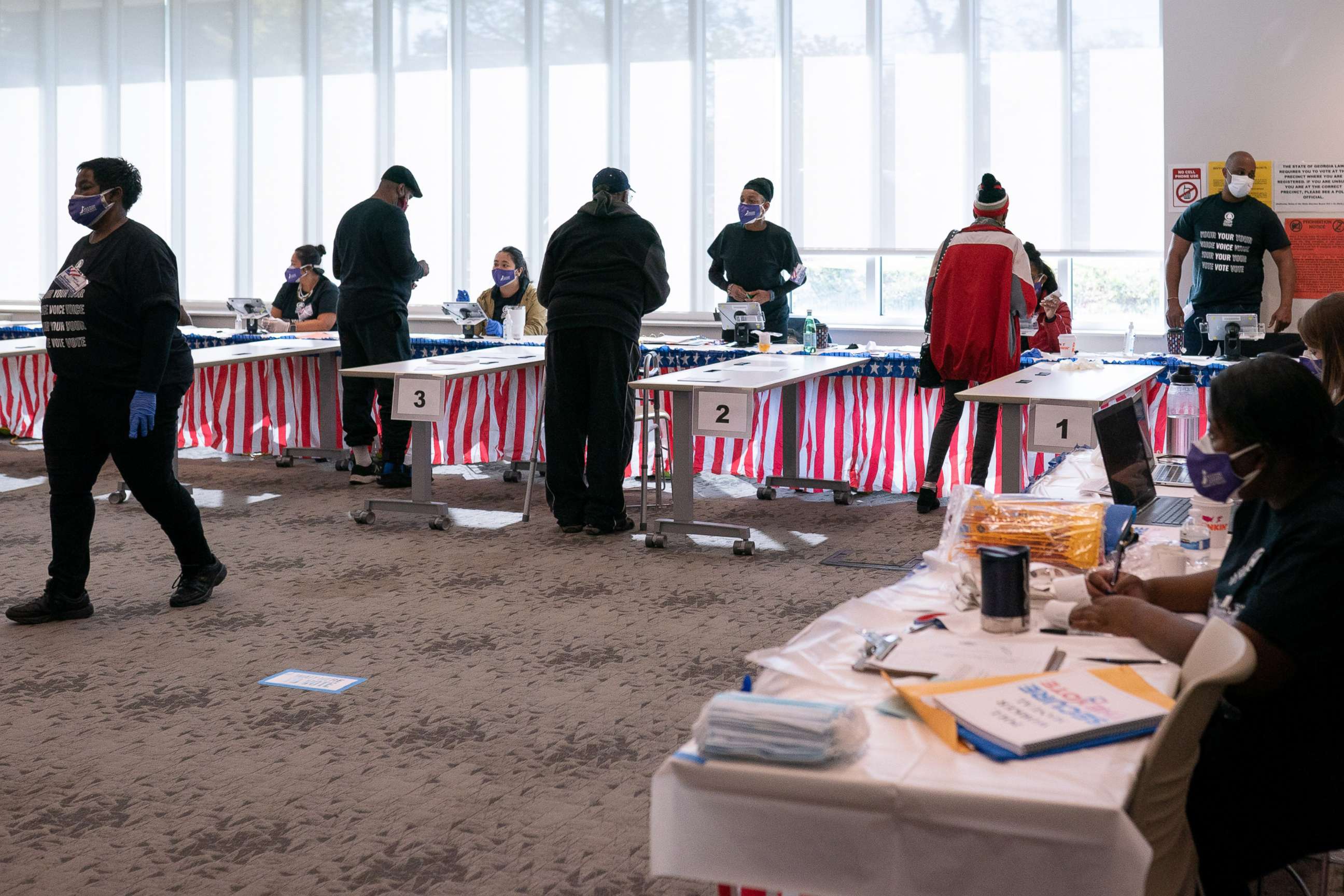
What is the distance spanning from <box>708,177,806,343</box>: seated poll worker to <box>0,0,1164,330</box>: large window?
5.27 ft

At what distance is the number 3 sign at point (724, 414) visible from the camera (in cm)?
520

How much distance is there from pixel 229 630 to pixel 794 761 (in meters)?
3.17

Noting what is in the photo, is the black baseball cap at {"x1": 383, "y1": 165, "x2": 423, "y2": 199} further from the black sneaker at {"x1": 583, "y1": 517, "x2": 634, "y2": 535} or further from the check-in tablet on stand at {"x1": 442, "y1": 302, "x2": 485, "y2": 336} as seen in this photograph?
the black sneaker at {"x1": 583, "y1": 517, "x2": 634, "y2": 535}

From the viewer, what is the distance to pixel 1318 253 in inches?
286

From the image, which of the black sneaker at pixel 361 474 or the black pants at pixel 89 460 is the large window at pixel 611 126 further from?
the black pants at pixel 89 460

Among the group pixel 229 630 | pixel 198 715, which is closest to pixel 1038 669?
pixel 198 715

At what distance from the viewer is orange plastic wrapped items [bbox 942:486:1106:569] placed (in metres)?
2.28

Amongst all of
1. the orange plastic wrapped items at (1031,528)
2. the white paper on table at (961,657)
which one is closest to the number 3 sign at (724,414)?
the orange plastic wrapped items at (1031,528)

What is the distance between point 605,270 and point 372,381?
1.91m

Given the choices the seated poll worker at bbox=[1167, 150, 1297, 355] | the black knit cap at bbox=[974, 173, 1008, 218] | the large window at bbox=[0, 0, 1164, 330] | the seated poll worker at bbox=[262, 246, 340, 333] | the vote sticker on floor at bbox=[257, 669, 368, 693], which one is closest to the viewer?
the vote sticker on floor at bbox=[257, 669, 368, 693]

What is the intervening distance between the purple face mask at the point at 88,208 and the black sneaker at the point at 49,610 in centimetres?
117

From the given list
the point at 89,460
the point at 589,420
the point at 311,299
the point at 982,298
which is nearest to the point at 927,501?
the point at 982,298

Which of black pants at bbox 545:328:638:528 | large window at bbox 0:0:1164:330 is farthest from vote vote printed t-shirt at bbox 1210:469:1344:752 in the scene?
large window at bbox 0:0:1164:330

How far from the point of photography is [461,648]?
4.01m
